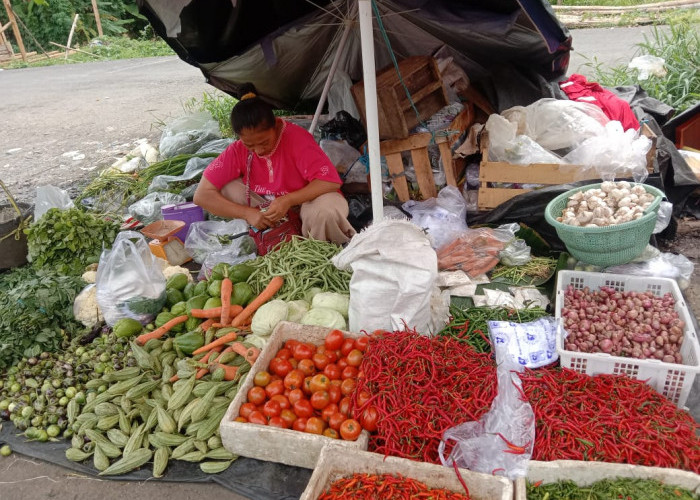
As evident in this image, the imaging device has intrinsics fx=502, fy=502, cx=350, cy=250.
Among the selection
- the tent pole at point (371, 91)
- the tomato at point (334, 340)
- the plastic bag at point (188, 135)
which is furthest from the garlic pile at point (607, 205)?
the plastic bag at point (188, 135)

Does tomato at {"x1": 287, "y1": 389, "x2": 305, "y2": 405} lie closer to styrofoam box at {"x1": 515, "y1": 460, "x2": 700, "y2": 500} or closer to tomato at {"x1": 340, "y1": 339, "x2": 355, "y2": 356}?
tomato at {"x1": 340, "y1": 339, "x2": 355, "y2": 356}

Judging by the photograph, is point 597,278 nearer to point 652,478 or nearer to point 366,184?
point 652,478

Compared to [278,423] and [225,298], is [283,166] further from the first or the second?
[278,423]

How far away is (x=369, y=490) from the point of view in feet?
6.64

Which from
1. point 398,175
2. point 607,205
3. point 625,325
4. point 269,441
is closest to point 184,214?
point 398,175

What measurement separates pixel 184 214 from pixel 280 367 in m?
2.42

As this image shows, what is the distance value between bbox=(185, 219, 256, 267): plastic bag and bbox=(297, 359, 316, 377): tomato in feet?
5.32

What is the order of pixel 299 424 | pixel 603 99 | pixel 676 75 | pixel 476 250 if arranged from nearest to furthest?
pixel 299 424
pixel 476 250
pixel 603 99
pixel 676 75

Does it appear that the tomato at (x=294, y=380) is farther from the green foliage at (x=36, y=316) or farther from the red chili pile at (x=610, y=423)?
the green foliage at (x=36, y=316)

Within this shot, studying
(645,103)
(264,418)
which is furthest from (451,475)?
(645,103)

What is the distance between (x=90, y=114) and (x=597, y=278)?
9.56 metres

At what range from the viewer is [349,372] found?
8.59 ft

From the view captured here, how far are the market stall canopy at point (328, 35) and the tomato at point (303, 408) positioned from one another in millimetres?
2154

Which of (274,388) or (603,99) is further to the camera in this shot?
(603,99)
